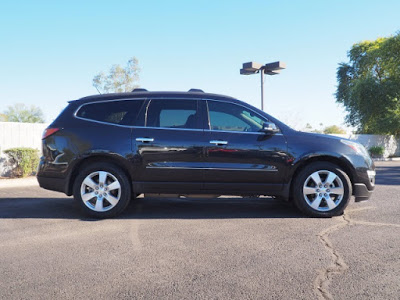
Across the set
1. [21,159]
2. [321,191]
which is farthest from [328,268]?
[21,159]

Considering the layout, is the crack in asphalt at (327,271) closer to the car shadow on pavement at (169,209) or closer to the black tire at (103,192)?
the car shadow on pavement at (169,209)

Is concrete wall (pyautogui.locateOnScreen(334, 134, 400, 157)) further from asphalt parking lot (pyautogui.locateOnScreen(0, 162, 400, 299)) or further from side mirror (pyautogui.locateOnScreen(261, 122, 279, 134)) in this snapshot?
side mirror (pyautogui.locateOnScreen(261, 122, 279, 134))

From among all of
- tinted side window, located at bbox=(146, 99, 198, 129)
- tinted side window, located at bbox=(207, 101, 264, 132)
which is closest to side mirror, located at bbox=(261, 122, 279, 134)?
tinted side window, located at bbox=(207, 101, 264, 132)

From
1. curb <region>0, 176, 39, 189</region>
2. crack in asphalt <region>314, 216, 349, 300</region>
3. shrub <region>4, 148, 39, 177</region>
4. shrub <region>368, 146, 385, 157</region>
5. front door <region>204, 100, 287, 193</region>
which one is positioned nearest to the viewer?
crack in asphalt <region>314, 216, 349, 300</region>

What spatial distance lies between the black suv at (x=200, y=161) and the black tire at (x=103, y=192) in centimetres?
1

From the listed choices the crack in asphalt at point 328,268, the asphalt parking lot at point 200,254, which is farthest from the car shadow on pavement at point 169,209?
the crack in asphalt at point 328,268

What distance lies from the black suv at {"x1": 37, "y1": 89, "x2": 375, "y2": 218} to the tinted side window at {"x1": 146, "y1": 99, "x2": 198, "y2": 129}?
16 millimetres

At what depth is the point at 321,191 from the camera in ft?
16.4

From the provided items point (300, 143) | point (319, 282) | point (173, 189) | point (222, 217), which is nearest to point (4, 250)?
point (173, 189)

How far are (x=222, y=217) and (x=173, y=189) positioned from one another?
848mm

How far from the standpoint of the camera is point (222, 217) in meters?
5.07

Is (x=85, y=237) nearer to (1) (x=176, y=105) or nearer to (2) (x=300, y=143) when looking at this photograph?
(1) (x=176, y=105)

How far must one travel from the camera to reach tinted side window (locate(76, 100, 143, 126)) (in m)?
5.16

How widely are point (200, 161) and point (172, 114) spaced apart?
0.86m
